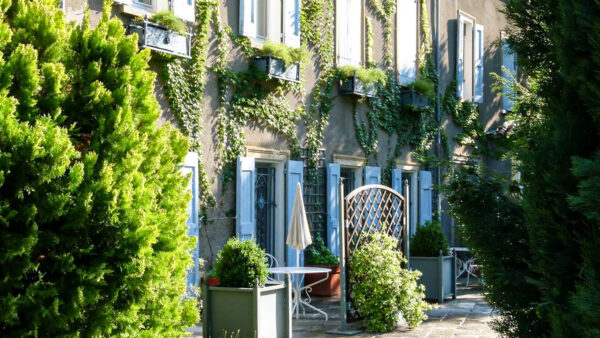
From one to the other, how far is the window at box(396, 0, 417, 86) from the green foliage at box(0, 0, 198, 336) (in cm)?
1057

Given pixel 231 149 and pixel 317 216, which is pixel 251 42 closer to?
pixel 231 149

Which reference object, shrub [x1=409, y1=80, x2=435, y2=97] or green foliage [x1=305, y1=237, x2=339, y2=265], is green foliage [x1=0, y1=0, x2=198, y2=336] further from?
shrub [x1=409, y1=80, x2=435, y2=97]

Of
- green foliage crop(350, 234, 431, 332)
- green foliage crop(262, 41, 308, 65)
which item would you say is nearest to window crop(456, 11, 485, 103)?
green foliage crop(262, 41, 308, 65)

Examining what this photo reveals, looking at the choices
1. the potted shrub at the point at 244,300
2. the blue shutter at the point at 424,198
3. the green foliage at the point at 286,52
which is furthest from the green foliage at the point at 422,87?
the potted shrub at the point at 244,300

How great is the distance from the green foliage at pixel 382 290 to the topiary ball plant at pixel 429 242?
2.41 m

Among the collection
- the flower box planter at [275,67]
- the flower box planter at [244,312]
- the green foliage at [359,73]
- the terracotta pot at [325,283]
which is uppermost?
the green foliage at [359,73]

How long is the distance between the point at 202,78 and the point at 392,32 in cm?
528

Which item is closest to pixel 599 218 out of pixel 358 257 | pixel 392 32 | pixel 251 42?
pixel 358 257

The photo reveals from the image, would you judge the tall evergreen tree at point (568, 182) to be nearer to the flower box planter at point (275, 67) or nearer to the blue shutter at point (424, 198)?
the flower box planter at point (275, 67)

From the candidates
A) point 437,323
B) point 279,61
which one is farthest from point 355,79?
point 437,323

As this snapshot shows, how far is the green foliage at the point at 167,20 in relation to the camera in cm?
898

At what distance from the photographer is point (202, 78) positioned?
9.95m

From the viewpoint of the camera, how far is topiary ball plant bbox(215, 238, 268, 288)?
21.4ft

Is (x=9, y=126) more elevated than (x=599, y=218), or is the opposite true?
(x=9, y=126)
